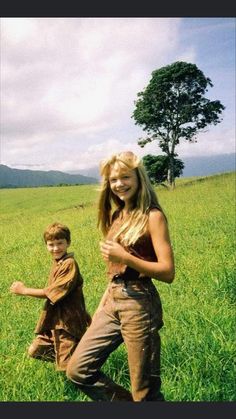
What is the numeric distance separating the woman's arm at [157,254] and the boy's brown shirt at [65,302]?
90cm

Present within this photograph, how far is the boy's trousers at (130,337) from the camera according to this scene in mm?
3453

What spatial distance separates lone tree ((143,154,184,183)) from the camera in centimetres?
3838

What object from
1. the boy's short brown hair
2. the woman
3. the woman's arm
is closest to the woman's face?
the woman

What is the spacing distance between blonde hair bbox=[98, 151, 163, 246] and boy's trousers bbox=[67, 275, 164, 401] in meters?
0.34

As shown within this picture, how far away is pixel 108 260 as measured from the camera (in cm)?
332

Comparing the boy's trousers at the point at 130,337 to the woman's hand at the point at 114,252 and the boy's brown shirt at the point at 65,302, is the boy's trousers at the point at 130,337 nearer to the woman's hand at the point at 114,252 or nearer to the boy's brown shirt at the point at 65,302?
the woman's hand at the point at 114,252

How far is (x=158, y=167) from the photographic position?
3828 cm

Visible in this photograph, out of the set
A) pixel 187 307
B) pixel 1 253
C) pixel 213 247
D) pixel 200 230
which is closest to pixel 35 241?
pixel 1 253

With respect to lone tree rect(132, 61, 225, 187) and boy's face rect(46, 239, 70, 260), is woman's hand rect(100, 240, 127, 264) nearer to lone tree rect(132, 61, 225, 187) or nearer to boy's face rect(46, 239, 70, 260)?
boy's face rect(46, 239, 70, 260)

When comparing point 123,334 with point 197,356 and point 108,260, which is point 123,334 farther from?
point 197,356

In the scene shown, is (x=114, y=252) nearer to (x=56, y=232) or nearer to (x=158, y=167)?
(x=56, y=232)

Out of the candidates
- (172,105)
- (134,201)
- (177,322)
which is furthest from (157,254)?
(172,105)

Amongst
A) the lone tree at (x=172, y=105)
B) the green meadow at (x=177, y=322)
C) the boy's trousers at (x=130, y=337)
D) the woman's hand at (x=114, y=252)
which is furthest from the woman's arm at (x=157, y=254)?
the lone tree at (x=172, y=105)

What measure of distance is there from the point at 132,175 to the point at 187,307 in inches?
107
